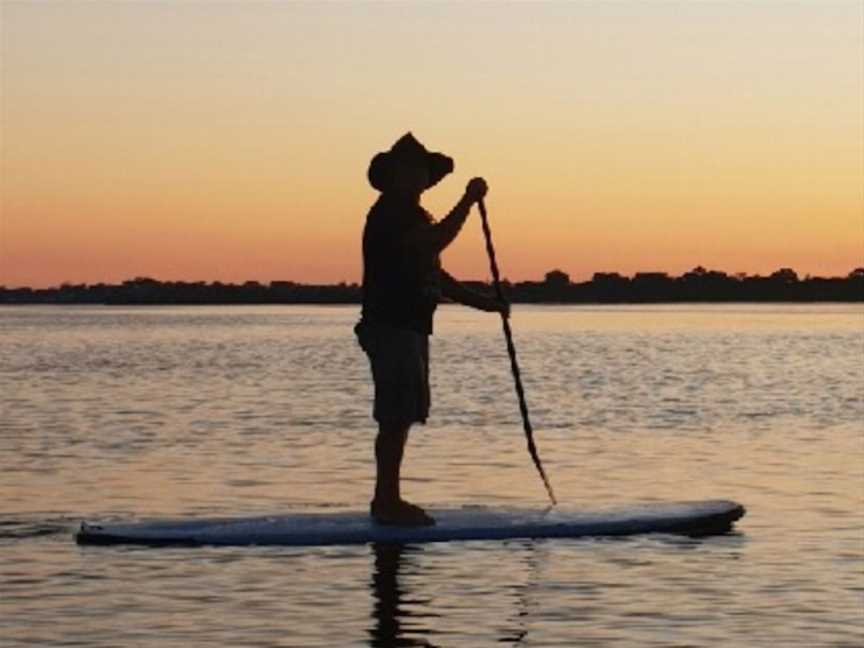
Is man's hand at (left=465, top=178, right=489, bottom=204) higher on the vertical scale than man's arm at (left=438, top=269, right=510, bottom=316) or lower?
higher

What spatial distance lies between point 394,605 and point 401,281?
302cm

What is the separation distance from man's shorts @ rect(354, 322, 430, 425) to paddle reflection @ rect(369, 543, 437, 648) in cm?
92

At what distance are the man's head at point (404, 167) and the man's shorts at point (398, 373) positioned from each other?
936 mm

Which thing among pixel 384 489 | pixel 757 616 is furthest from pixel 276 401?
pixel 757 616

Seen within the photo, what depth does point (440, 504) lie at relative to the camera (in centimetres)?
1839

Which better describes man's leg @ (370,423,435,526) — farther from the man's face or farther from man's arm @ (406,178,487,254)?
the man's face

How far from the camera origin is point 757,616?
516 inches

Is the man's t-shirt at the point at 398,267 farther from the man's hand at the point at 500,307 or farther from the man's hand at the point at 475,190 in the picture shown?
the man's hand at the point at 500,307

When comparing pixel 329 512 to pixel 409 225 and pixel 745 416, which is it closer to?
pixel 409 225

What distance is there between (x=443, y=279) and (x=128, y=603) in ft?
12.2

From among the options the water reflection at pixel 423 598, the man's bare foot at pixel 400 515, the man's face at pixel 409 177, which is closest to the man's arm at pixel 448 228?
the man's face at pixel 409 177

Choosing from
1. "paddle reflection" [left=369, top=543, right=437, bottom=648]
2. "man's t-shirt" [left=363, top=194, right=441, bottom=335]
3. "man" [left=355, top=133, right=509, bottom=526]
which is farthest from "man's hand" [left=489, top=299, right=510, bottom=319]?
"paddle reflection" [left=369, top=543, right=437, bottom=648]

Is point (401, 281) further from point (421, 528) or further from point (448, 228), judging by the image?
point (421, 528)

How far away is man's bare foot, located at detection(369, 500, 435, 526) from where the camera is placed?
16.1 meters
